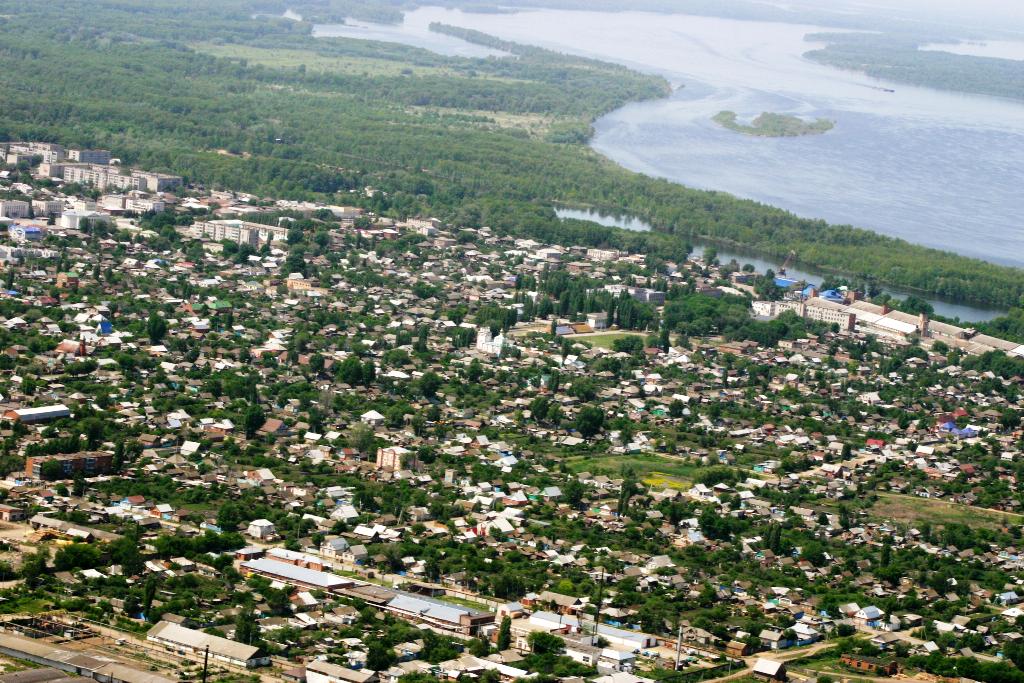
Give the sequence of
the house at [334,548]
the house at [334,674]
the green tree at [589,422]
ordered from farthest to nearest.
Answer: the green tree at [589,422]
the house at [334,548]
the house at [334,674]

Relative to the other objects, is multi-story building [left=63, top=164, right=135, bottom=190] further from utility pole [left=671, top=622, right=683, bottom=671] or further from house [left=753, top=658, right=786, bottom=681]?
house [left=753, top=658, right=786, bottom=681]

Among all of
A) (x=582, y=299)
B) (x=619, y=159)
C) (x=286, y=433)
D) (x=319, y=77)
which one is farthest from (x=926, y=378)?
(x=319, y=77)

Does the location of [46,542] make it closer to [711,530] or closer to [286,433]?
[286,433]

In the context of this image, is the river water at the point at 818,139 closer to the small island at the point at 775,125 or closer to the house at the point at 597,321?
the small island at the point at 775,125

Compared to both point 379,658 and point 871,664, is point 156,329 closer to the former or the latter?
point 379,658

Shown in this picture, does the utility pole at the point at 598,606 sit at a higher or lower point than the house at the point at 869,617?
higher

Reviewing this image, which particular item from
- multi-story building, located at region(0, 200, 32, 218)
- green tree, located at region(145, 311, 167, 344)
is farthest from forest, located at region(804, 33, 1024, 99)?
green tree, located at region(145, 311, 167, 344)

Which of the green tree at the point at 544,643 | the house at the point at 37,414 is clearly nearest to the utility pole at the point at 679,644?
the green tree at the point at 544,643
